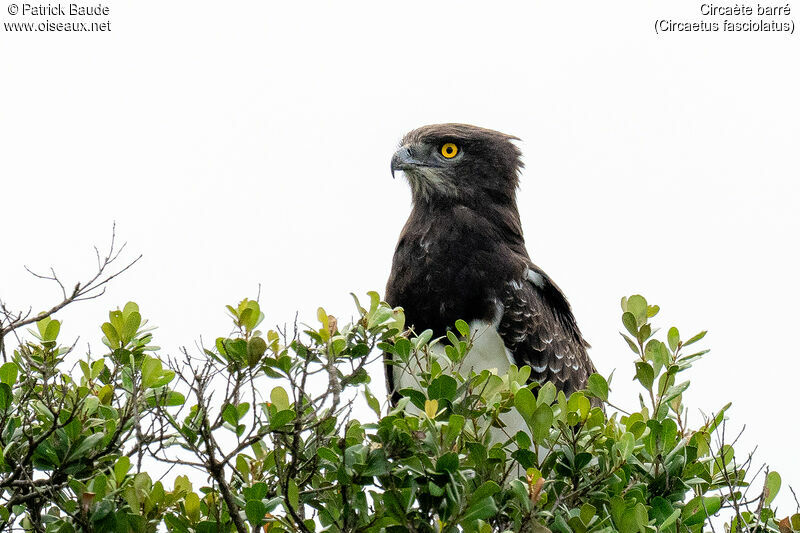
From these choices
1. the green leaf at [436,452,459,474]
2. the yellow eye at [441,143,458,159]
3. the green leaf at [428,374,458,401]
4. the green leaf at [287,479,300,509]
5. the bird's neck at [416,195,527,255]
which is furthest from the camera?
the yellow eye at [441,143,458,159]

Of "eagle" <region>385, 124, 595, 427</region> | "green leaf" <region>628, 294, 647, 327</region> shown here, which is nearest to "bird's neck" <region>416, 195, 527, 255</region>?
"eagle" <region>385, 124, 595, 427</region>

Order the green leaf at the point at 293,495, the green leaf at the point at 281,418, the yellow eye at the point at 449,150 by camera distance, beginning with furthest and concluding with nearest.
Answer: the yellow eye at the point at 449,150, the green leaf at the point at 281,418, the green leaf at the point at 293,495

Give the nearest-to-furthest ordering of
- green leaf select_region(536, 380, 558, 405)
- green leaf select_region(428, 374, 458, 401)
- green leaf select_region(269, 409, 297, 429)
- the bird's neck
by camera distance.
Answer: green leaf select_region(269, 409, 297, 429) < green leaf select_region(428, 374, 458, 401) < green leaf select_region(536, 380, 558, 405) < the bird's neck

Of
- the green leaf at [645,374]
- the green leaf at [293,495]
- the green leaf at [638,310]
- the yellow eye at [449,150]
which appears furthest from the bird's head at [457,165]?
the green leaf at [293,495]

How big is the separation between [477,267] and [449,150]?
1224mm

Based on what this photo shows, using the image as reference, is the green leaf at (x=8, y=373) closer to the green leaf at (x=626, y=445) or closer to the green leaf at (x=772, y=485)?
the green leaf at (x=626, y=445)

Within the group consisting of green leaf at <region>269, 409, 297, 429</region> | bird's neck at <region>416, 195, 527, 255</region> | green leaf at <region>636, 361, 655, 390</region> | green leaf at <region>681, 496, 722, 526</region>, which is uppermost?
bird's neck at <region>416, 195, 527, 255</region>

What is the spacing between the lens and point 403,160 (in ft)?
26.0

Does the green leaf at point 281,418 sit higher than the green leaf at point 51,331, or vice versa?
the green leaf at point 51,331

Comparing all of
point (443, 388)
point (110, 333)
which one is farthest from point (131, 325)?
point (443, 388)

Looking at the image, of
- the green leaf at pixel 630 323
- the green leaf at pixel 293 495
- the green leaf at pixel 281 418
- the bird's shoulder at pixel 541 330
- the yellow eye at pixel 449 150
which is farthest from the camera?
the yellow eye at pixel 449 150

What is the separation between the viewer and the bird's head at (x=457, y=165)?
780 centimetres

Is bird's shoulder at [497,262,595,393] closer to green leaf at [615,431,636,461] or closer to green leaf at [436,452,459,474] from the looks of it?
green leaf at [615,431,636,461]

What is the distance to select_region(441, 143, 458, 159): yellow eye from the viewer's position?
796 centimetres
